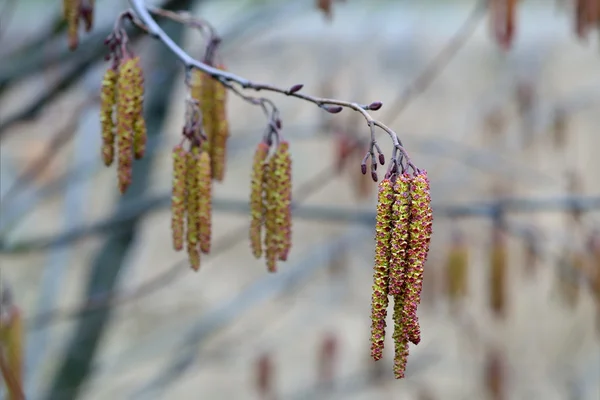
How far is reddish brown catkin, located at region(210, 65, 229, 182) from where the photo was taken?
108 cm

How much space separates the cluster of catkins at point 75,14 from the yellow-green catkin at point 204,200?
0.24m

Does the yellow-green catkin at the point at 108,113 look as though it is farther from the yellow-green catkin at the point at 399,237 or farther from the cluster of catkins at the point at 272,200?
the yellow-green catkin at the point at 399,237

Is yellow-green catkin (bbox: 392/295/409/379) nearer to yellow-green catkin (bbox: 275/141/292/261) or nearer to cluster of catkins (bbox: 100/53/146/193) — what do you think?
yellow-green catkin (bbox: 275/141/292/261)

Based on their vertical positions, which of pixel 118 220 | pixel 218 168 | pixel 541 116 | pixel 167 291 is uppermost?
pixel 218 168

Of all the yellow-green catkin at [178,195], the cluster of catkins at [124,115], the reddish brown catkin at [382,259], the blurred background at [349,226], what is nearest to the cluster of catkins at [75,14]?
the cluster of catkins at [124,115]

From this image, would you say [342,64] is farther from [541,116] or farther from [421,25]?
[541,116]

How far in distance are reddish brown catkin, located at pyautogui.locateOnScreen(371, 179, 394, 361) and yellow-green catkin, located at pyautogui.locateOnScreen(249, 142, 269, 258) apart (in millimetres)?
236

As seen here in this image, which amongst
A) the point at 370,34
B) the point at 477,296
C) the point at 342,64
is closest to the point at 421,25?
the point at 370,34

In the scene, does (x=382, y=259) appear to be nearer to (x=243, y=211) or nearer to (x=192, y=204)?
(x=192, y=204)

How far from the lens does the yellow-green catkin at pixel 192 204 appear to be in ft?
3.26

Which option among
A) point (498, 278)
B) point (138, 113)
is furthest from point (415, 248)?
point (498, 278)

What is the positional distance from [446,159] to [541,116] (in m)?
0.51

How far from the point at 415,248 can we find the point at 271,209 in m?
0.27

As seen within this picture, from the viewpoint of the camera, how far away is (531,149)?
4.03 m
